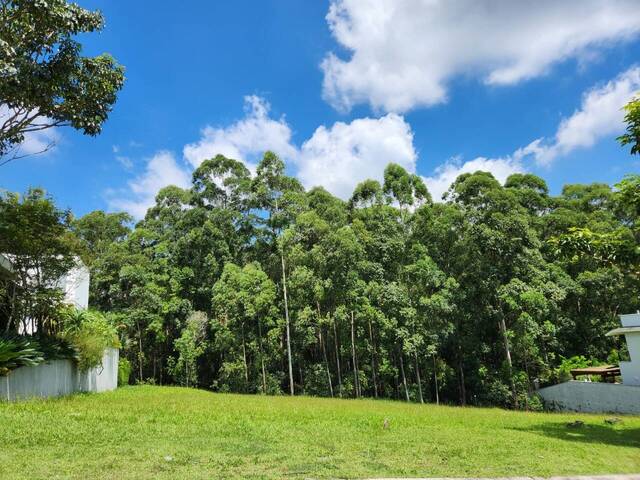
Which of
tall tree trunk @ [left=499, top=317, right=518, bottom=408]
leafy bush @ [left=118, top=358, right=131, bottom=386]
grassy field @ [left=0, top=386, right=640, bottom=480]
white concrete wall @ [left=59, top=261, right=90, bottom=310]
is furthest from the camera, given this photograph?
leafy bush @ [left=118, top=358, right=131, bottom=386]

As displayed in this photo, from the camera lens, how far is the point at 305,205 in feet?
84.5

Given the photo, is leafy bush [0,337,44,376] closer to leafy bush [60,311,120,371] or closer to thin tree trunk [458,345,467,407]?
leafy bush [60,311,120,371]

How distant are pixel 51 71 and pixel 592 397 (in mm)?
20803

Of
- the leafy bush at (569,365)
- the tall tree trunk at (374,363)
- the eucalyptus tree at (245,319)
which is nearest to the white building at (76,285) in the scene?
the eucalyptus tree at (245,319)

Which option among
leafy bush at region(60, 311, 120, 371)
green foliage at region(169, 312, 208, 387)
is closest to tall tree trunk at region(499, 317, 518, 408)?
leafy bush at region(60, 311, 120, 371)

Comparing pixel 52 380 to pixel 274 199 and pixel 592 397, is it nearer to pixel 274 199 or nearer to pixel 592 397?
pixel 274 199

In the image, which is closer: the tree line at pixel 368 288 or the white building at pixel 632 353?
the white building at pixel 632 353

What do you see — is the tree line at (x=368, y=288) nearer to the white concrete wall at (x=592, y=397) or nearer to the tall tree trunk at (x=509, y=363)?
the tall tree trunk at (x=509, y=363)

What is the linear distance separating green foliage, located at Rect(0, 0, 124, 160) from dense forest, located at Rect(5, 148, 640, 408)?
13167mm

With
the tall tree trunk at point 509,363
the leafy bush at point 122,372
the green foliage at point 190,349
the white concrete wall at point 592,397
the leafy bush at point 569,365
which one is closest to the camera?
the white concrete wall at point 592,397

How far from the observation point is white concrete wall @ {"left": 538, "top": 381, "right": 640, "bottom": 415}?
646 inches

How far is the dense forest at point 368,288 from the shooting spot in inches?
797

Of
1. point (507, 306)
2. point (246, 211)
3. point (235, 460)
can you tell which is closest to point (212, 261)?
point (246, 211)

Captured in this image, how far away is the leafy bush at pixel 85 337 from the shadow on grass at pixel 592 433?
41.8 ft
